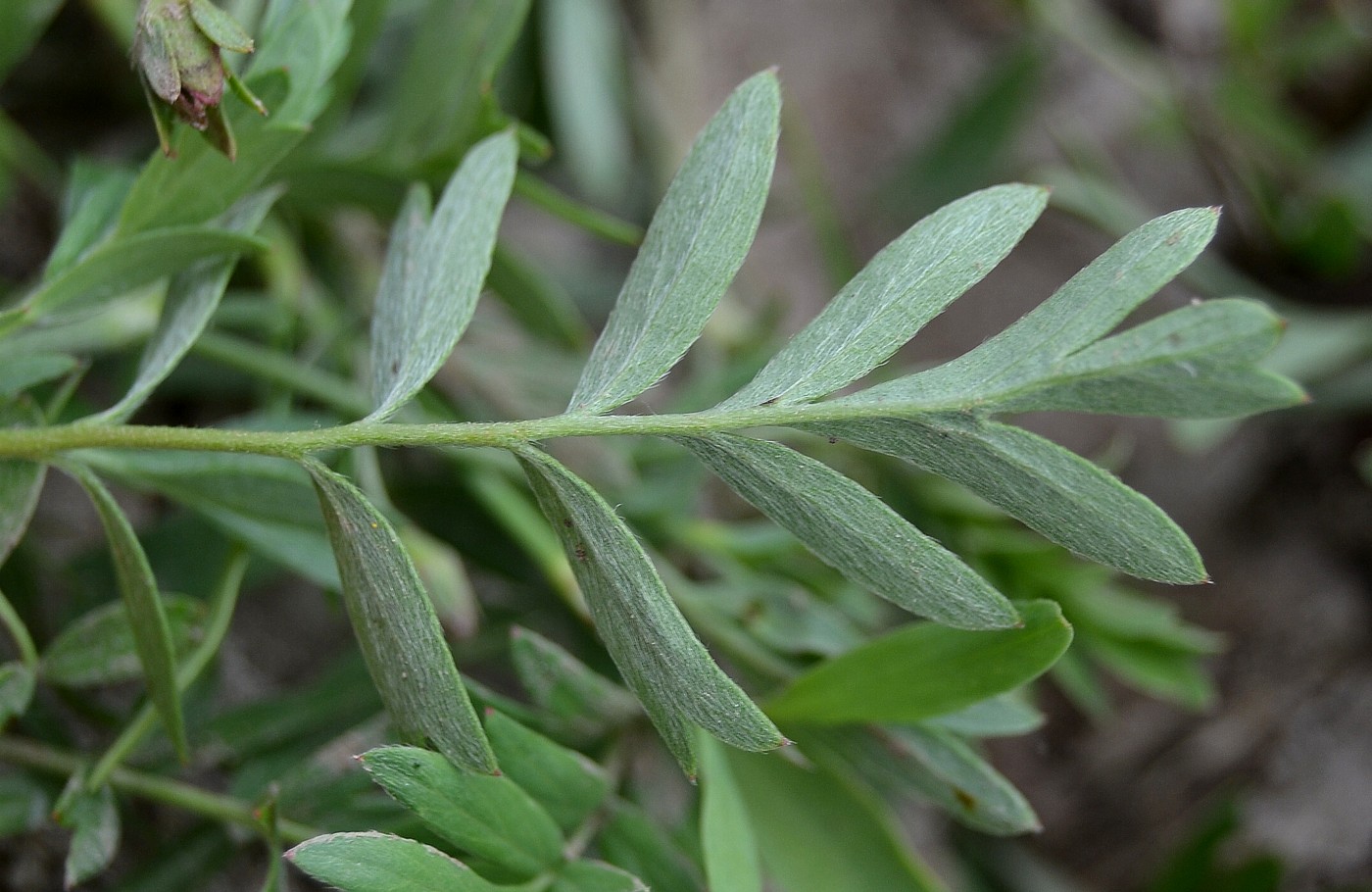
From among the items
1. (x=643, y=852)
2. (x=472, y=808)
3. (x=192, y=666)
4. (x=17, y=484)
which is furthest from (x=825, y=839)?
(x=17, y=484)

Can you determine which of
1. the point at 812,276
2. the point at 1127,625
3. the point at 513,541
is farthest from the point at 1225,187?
the point at 513,541

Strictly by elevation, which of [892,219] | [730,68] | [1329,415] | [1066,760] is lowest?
[1066,760]

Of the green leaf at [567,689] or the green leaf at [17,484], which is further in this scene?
the green leaf at [567,689]

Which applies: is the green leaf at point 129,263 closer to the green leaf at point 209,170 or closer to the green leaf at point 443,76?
the green leaf at point 209,170

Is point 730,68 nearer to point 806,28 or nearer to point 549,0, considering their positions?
point 806,28

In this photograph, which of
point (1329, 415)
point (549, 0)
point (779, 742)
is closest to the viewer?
point (779, 742)

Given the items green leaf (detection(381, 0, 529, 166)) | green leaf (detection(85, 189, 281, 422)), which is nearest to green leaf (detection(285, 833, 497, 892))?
green leaf (detection(85, 189, 281, 422))

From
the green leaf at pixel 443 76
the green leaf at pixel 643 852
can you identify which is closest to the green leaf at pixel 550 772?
the green leaf at pixel 643 852

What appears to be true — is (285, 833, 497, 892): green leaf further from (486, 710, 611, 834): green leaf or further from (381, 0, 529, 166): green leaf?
(381, 0, 529, 166): green leaf
